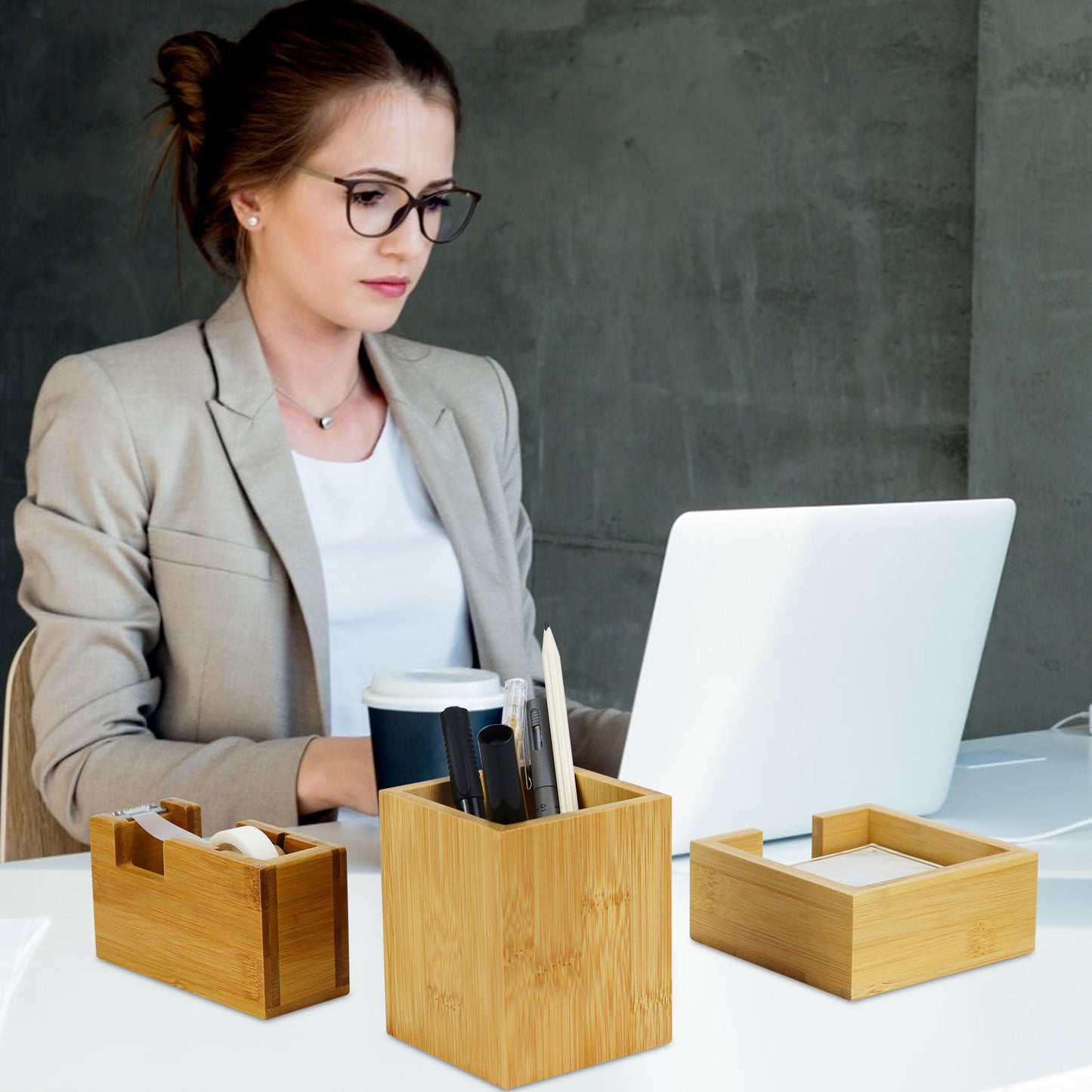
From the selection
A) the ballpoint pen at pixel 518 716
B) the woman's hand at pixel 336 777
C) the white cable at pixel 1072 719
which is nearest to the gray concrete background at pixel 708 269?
the white cable at pixel 1072 719

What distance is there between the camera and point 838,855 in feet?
3.25

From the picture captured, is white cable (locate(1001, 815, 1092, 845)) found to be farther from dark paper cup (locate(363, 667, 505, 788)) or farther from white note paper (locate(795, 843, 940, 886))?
dark paper cup (locate(363, 667, 505, 788))

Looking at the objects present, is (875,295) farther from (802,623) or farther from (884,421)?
(802,623)

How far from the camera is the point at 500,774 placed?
70 centimetres

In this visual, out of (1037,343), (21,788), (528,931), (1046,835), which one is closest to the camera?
(528,931)

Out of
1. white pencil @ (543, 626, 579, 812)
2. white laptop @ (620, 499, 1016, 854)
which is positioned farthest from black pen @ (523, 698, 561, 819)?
white laptop @ (620, 499, 1016, 854)

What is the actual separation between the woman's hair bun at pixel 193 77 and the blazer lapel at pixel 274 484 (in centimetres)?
33

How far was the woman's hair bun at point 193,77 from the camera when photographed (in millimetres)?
1710

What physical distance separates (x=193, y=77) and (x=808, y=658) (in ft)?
3.65

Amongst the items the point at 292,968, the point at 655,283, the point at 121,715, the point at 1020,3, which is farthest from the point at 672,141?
the point at 292,968

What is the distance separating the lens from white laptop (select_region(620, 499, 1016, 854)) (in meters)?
1.01

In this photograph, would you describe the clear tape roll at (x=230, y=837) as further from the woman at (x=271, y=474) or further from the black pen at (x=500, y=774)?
the woman at (x=271, y=474)

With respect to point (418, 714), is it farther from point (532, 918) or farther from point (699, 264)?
point (699, 264)

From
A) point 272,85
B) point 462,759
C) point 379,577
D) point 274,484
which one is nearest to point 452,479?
point 379,577
